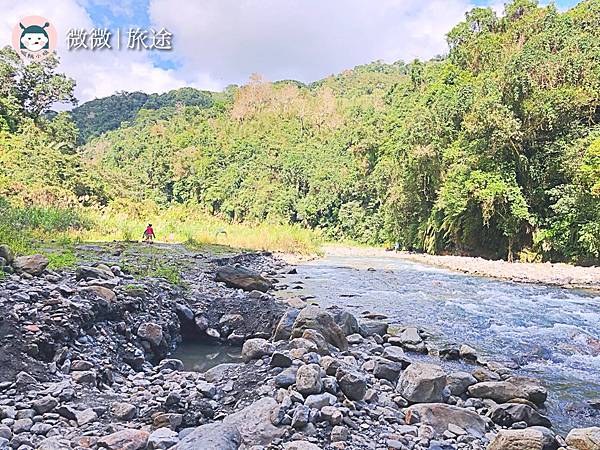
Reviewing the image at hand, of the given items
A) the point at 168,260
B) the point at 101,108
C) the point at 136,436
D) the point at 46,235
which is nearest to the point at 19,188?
the point at 46,235

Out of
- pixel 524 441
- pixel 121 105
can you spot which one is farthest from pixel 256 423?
pixel 121 105

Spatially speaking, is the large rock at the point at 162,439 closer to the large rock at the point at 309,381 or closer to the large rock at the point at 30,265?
the large rock at the point at 309,381

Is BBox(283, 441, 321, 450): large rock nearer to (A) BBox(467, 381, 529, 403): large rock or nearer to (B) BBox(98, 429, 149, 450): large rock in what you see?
(B) BBox(98, 429, 149, 450): large rock

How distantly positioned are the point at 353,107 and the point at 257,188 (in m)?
19.4

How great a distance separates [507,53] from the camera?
2270cm

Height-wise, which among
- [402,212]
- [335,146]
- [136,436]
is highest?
[335,146]

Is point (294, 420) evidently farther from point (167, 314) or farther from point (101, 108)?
point (101, 108)

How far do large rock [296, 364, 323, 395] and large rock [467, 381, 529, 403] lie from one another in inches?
71.2

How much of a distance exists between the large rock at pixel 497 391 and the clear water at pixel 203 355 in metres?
2.75

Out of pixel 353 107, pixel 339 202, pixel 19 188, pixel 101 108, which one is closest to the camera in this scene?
pixel 19 188

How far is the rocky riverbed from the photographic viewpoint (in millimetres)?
3561

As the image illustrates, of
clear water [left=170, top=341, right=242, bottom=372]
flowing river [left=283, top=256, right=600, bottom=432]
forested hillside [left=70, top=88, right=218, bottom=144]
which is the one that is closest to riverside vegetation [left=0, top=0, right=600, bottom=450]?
clear water [left=170, top=341, right=242, bottom=372]

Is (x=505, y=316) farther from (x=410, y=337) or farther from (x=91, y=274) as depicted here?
(x=91, y=274)

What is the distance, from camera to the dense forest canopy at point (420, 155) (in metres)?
18.3
